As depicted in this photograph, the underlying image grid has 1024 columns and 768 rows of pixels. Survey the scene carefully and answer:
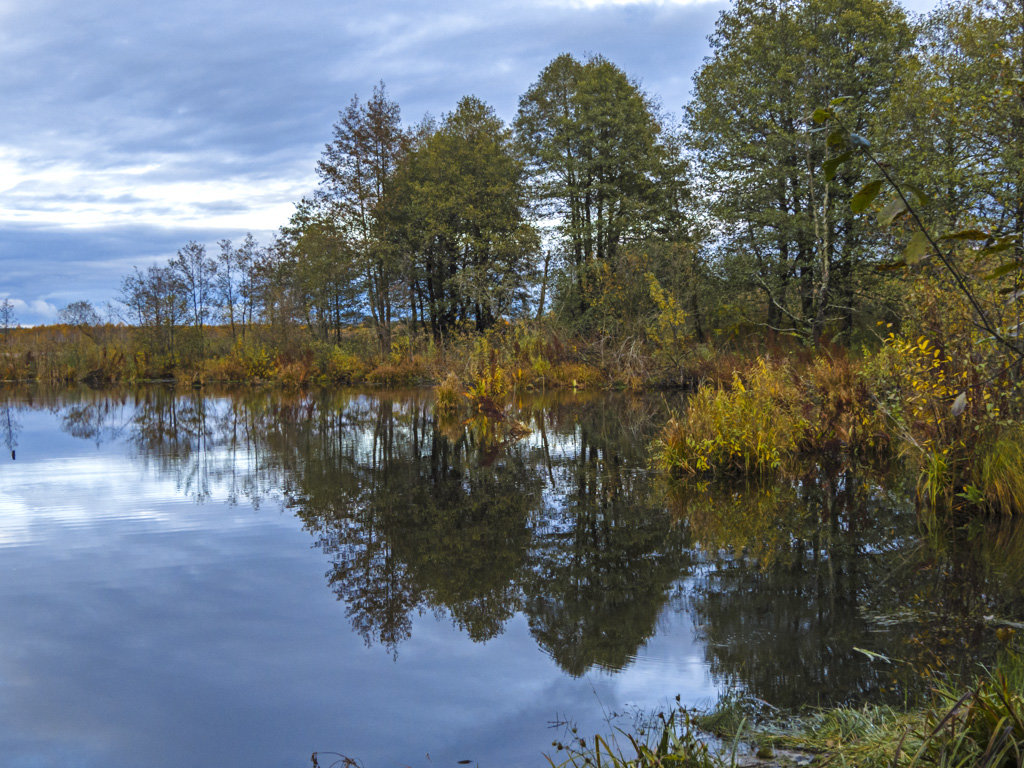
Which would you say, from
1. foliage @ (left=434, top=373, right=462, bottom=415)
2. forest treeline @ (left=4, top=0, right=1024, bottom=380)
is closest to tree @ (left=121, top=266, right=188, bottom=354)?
forest treeline @ (left=4, top=0, right=1024, bottom=380)

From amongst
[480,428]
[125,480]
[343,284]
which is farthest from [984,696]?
[343,284]

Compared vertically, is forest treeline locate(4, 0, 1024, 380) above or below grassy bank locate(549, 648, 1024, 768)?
above

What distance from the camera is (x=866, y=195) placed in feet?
4.37

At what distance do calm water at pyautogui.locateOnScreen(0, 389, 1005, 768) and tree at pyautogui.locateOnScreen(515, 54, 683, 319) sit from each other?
2107cm

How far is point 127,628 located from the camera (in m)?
4.03

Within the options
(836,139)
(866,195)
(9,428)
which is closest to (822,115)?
(836,139)

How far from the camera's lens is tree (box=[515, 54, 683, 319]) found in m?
27.8

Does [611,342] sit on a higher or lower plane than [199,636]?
higher

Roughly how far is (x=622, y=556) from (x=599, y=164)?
967 inches

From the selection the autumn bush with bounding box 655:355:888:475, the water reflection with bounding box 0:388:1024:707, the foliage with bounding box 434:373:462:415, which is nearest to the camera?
the water reflection with bounding box 0:388:1024:707

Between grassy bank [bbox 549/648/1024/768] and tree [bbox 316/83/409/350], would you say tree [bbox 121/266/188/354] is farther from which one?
grassy bank [bbox 549/648/1024/768]

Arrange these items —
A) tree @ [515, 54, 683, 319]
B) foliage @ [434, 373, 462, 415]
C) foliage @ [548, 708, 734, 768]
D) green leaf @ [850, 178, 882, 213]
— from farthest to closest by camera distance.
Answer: tree @ [515, 54, 683, 319]
foliage @ [434, 373, 462, 415]
foliage @ [548, 708, 734, 768]
green leaf @ [850, 178, 882, 213]

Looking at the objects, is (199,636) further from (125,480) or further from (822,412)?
(822,412)

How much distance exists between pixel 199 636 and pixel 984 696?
358 centimetres
